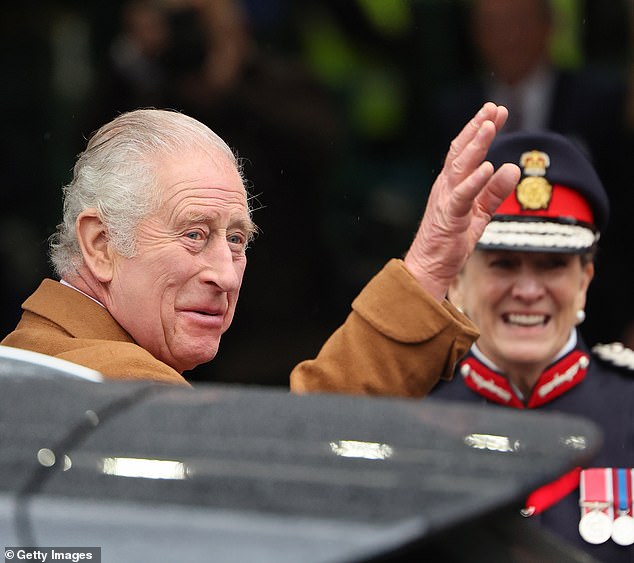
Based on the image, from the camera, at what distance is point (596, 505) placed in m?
3.26

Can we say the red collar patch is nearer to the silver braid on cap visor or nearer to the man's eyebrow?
the silver braid on cap visor

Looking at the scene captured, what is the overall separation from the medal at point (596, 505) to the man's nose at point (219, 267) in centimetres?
110

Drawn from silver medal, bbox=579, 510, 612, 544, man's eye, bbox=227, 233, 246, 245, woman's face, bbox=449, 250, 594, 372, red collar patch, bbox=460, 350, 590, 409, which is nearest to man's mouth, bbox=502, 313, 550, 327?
woman's face, bbox=449, 250, 594, 372

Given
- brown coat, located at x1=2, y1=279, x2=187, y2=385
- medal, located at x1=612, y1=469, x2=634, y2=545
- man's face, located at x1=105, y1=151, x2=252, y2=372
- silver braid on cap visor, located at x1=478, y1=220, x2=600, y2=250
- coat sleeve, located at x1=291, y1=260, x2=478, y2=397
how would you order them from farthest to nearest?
silver braid on cap visor, located at x1=478, y1=220, x2=600, y2=250, medal, located at x1=612, y1=469, x2=634, y2=545, coat sleeve, located at x1=291, y1=260, x2=478, y2=397, man's face, located at x1=105, y1=151, x2=252, y2=372, brown coat, located at x1=2, y1=279, x2=187, y2=385

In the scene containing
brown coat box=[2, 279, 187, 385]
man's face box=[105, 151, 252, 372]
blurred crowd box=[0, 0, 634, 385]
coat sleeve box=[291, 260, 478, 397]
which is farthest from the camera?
blurred crowd box=[0, 0, 634, 385]

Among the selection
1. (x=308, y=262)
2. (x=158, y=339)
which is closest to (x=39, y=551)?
(x=158, y=339)

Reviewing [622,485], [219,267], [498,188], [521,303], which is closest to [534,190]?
[521,303]

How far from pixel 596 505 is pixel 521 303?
1.83ft

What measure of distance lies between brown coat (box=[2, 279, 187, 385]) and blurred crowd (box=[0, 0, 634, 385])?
1.66 meters

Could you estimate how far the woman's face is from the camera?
346 cm

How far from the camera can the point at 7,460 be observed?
1.54 m

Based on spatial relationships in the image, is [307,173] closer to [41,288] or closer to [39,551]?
Result: [41,288]

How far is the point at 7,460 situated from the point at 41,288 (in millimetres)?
1160

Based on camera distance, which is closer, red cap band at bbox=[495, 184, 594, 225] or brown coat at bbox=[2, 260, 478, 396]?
brown coat at bbox=[2, 260, 478, 396]
